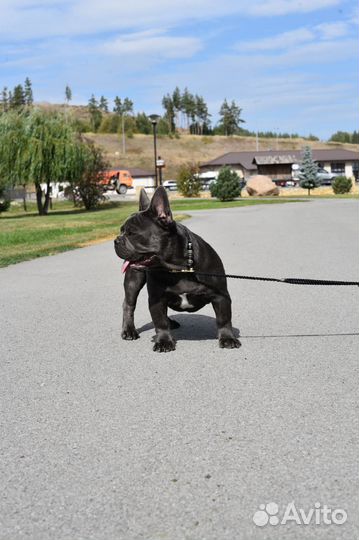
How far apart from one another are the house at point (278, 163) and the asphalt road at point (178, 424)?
94.6 metres

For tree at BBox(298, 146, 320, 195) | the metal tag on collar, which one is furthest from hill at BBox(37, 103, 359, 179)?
the metal tag on collar

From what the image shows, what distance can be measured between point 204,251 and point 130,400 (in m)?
1.51

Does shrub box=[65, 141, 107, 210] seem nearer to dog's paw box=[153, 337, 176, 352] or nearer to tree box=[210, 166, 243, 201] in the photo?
tree box=[210, 166, 243, 201]

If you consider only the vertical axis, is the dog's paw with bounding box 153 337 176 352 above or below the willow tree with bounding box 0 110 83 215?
below

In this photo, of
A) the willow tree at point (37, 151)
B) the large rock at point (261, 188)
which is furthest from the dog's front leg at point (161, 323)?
the large rock at point (261, 188)

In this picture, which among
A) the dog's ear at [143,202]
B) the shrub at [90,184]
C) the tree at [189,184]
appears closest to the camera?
the dog's ear at [143,202]

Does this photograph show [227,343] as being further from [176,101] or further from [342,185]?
[176,101]

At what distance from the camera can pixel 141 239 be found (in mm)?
5371

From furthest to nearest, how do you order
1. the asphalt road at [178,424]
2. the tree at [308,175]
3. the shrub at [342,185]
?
the tree at [308,175] < the shrub at [342,185] < the asphalt road at [178,424]

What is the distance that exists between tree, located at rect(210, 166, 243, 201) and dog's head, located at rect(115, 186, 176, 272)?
44979mm

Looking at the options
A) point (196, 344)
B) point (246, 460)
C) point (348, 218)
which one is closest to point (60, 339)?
point (196, 344)

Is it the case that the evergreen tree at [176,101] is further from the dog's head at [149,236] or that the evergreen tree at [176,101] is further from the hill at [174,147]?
the dog's head at [149,236]

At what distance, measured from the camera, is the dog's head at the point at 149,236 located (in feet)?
17.5

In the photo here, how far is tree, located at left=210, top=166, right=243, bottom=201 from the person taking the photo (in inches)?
1975
